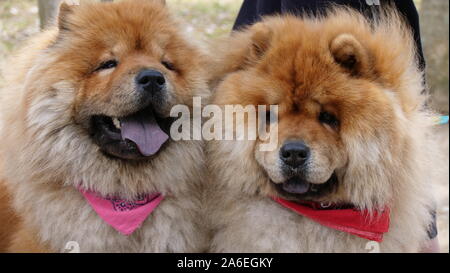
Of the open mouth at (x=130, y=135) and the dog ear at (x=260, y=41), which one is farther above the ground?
the dog ear at (x=260, y=41)

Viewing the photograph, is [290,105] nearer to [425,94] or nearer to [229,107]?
[229,107]

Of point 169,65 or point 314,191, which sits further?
point 169,65

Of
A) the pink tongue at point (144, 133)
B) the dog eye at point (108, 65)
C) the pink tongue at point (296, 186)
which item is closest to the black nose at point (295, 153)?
the pink tongue at point (296, 186)

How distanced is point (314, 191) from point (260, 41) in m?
0.83

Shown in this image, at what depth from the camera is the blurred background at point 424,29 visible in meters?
6.11

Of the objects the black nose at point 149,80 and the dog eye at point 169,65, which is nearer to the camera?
the black nose at point 149,80

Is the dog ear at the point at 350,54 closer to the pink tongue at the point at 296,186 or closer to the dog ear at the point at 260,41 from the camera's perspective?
the dog ear at the point at 260,41

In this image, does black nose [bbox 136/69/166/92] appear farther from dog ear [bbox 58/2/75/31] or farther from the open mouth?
dog ear [bbox 58/2/75/31]

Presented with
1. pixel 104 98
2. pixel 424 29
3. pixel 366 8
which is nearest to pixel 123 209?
pixel 104 98

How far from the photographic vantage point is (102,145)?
115 inches

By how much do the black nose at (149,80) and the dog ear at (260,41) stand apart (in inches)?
20.4

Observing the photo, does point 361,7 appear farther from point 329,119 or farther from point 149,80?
point 149,80

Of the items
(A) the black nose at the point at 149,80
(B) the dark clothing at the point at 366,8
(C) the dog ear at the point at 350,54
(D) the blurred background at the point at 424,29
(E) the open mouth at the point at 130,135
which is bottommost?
(D) the blurred background at the point at 424,29
